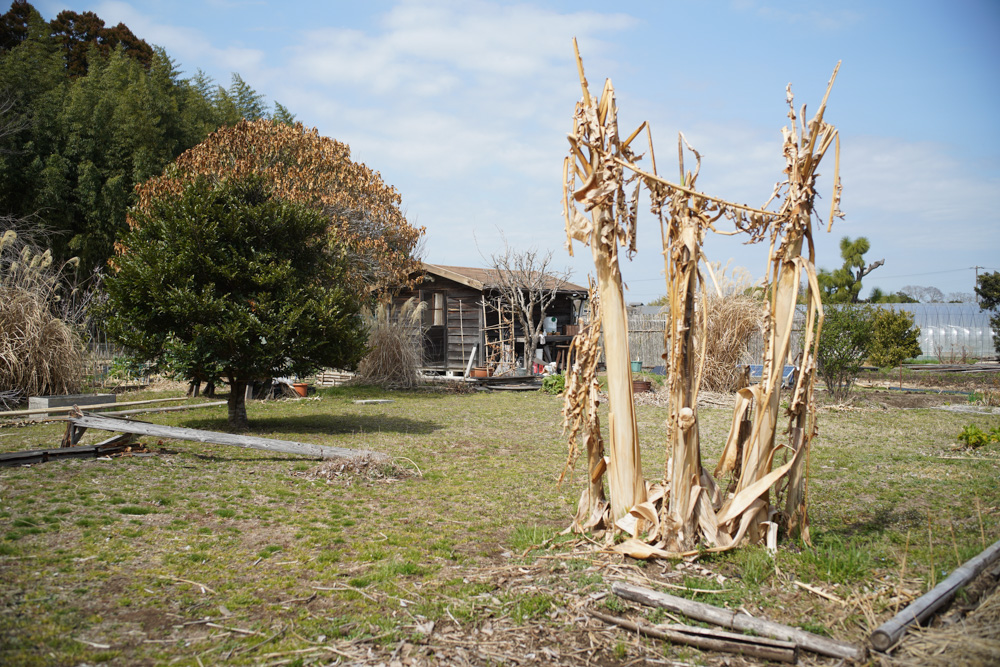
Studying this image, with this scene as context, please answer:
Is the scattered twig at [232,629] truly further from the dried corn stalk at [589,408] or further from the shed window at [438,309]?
the shed window at [438,309]

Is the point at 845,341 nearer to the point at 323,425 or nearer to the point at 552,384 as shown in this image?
the point at 552,384

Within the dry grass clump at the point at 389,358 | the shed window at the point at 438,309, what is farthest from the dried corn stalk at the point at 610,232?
the shed window at the point at 438,309

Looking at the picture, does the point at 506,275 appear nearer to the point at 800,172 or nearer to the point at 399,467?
the point at 399,467

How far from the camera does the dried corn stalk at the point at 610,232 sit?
4.24m

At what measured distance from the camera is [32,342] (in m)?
11.6

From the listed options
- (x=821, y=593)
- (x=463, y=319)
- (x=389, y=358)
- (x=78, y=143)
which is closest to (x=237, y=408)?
(x=389, y=358)

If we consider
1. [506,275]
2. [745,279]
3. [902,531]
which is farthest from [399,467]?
[506,275]

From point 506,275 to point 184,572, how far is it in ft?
61.2

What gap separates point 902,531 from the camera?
4.76 metres

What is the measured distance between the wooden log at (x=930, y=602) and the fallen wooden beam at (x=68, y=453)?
26.0ft

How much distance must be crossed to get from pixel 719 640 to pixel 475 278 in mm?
20993

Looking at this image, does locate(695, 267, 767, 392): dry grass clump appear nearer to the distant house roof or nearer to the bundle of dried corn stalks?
the distant house roof

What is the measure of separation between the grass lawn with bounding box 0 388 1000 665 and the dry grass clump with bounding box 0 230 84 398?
589 centimetres

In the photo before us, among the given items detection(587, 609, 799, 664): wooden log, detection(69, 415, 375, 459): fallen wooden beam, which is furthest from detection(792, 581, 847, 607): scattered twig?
detection(69, 415, 375, 459): fallen wooden beam
